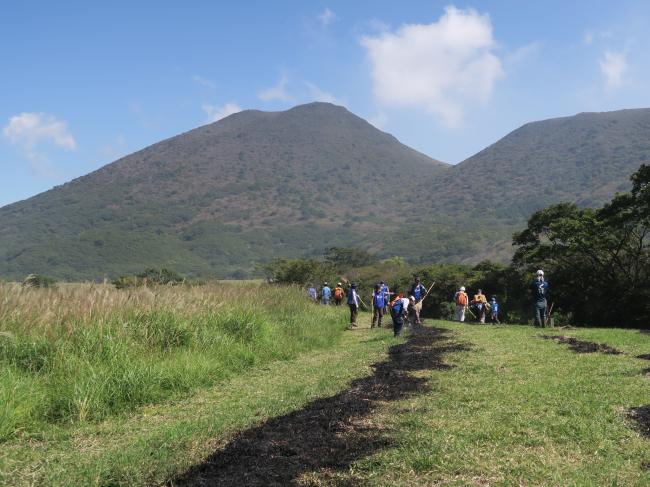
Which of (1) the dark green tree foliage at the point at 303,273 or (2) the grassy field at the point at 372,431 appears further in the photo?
(1) the dark green tree foliage at the point at 303,273

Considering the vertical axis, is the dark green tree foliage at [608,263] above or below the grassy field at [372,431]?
above

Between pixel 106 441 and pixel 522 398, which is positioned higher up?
pixel 522 398

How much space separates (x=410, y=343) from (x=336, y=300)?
14.2 m

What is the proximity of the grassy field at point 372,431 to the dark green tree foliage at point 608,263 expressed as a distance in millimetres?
15937

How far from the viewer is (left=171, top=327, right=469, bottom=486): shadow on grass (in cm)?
512

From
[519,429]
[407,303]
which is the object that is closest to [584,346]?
[407,303]

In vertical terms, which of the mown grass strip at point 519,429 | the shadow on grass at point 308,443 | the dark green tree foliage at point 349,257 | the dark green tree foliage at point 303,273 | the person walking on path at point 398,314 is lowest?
the shadow on grass at point 308,443

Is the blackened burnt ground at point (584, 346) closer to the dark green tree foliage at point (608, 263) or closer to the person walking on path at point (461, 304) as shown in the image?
the person walking on path at point (461, 304)

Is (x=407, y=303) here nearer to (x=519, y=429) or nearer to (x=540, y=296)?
(x=540, y=296)

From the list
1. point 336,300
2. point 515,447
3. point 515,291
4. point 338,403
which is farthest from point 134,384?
point 515,291

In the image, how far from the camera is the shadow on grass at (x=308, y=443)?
5117 millimetres

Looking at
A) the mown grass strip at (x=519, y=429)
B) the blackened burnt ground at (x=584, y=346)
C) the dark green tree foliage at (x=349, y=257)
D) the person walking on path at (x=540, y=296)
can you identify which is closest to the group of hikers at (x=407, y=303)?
the person walking on path at (x=540, y=296)

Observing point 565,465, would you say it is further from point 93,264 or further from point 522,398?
point 93,264

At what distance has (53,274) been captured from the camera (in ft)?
588
